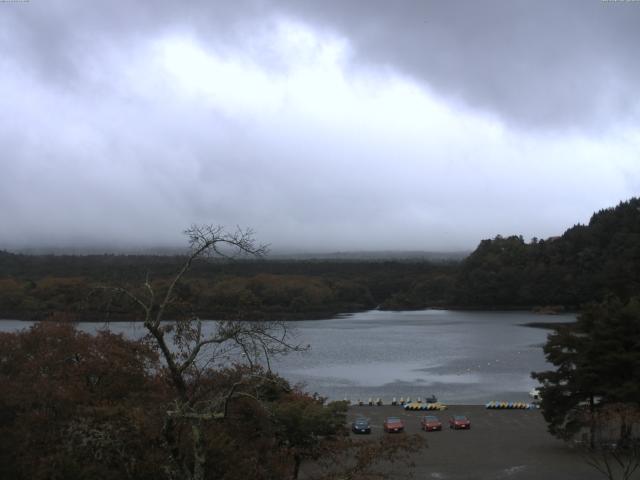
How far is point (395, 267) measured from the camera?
140m

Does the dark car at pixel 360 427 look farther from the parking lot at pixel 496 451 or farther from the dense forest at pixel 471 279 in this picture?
the dense forest at pixel 471 279

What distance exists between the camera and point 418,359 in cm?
5081

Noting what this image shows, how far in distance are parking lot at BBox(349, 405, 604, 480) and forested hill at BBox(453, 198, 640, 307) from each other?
206 ft

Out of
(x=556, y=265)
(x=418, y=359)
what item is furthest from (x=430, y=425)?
(x=556, y=265)

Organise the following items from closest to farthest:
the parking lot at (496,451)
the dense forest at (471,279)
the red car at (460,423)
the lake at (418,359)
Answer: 1. the parking lot at (496,451)
2. the red car at (460,423)
3. the lake at (418,359)
4. the dense forest at (471,279)

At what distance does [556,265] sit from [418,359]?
187ft

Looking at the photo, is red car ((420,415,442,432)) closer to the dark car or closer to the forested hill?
the dark car

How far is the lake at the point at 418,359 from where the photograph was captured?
35625mm

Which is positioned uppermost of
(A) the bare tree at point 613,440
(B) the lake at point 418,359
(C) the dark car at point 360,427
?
(A) the bare tree at point 613,440

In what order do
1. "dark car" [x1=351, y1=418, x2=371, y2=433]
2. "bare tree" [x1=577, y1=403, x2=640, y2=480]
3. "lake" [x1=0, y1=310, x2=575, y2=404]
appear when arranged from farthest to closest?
"lake" [x1=0, y1=310, x2=575, y2=404] → "dark car" [x1=351, y1=418, x2=371, y2=433] → "bare tree" [x1=577, y1=403, x2=640, y2=480]

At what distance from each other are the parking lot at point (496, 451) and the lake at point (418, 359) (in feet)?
17.5

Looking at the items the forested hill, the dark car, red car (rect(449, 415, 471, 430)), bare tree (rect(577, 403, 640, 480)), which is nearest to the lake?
the dark car

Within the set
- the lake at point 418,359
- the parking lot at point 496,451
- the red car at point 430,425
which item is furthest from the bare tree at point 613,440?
the lake at point 418,359

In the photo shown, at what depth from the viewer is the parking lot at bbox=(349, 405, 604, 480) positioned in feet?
55.9
